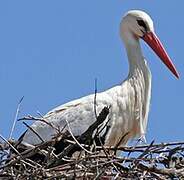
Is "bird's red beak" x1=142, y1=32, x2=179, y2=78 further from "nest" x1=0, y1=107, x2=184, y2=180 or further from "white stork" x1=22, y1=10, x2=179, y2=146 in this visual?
"nest" x1=0, y1=107, x2=184, y2=180

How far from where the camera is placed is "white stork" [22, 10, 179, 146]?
10664 mm

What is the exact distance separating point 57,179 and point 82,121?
9.90 feet

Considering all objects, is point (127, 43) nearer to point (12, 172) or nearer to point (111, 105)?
point (111, 105)

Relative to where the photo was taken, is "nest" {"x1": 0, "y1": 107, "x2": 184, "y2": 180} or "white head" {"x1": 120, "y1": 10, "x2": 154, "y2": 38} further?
"white head" {"x1": 120, "y1": 10, "x2": 154, "y2": 38}

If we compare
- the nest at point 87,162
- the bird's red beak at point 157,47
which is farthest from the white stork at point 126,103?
the nest at point 87,162

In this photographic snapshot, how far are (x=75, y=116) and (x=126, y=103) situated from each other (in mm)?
554

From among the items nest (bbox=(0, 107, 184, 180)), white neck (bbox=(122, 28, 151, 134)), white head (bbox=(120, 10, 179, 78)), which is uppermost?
white head (bbox=(120, 10, 179, 78))

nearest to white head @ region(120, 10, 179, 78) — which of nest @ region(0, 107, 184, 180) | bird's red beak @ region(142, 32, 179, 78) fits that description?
bird's red beak @ region(142, 32, 179, 78)

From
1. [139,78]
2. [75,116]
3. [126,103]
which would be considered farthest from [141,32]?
[75,116]

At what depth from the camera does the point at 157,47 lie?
455 inches

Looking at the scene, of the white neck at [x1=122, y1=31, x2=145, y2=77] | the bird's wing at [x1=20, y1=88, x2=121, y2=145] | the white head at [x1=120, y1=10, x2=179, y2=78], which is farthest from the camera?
the white head at [x1=120, y1=10, x2=179, y2=78]

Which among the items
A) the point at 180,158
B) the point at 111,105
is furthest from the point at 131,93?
the point at 180,158

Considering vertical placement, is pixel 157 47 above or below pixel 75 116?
above

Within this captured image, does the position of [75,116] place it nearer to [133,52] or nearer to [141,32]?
[133,52]
